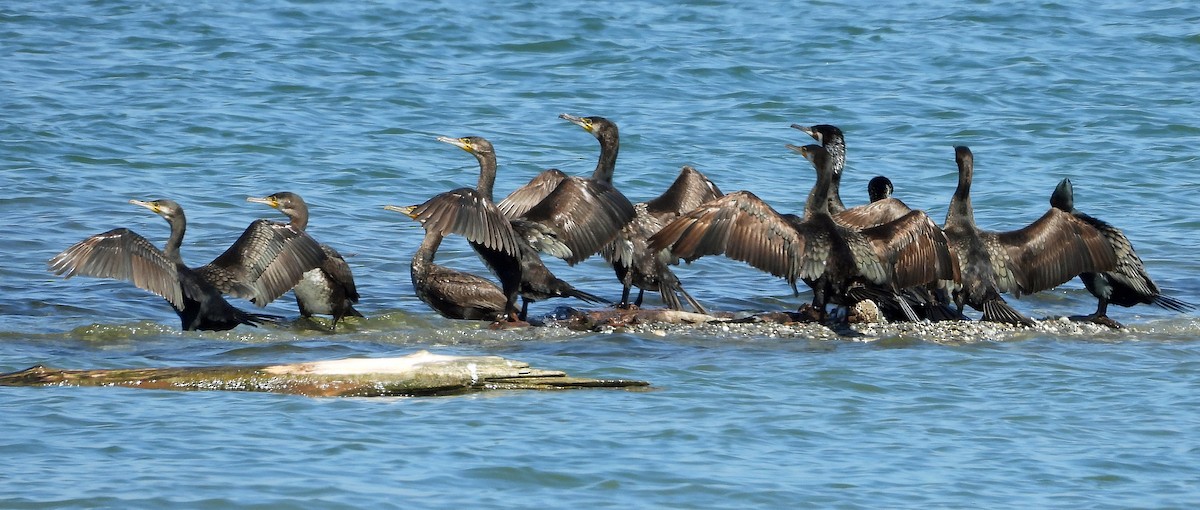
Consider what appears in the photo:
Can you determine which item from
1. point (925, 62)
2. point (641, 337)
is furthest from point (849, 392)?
point (925, 62)

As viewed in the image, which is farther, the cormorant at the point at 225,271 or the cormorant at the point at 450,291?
the cormorant at the point at 450,291

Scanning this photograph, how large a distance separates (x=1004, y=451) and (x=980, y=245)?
3.96 metres

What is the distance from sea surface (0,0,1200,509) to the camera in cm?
678

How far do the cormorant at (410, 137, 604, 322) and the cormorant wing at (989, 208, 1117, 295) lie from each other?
2843 mm

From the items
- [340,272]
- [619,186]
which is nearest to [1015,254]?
[340,272]

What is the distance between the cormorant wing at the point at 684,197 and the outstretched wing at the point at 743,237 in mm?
1205

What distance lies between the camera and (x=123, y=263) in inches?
377

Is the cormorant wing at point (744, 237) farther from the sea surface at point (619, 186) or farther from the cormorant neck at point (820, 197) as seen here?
the sea surface at point (619, 186)

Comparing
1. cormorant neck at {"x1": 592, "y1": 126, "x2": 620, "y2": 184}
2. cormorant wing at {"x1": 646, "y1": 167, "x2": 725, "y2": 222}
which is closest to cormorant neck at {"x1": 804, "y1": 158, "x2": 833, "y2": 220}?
cormorant wing at {"x1": 646, "y1": 167, "x2": 725, "y2": 222}

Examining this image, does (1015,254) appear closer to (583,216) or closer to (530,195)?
(583,216)

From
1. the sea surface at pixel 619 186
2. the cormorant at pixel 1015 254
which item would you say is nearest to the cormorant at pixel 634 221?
the sea surface at pixel 619 186

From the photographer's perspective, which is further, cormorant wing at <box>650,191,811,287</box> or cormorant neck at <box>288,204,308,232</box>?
cormorant neck at <box>288,204,308,232</box>

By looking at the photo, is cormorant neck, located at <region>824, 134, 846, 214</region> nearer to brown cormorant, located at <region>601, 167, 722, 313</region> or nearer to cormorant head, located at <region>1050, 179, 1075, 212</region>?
brown cormorant, located at <region>601, 167, 722, 313</region>

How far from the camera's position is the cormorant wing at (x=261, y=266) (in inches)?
405
